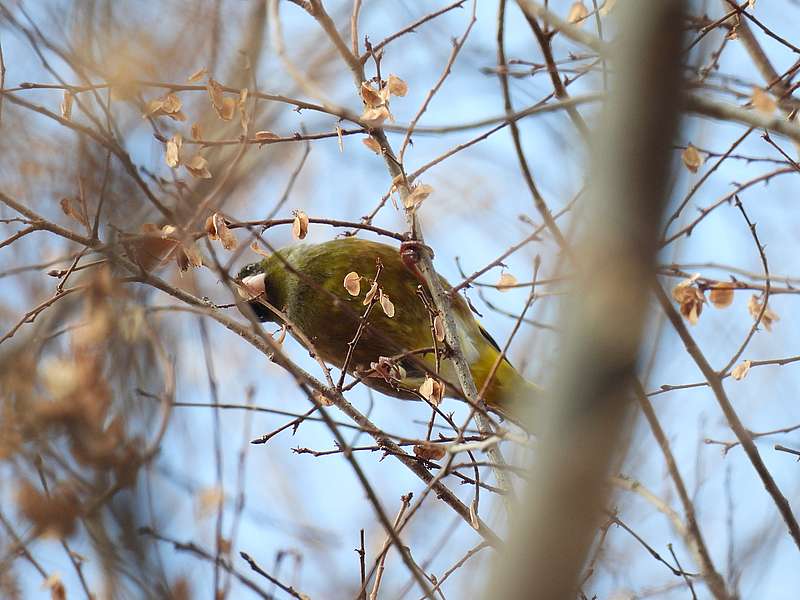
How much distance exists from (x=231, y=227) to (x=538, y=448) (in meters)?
2.01

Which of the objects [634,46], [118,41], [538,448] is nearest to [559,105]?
[634,46]

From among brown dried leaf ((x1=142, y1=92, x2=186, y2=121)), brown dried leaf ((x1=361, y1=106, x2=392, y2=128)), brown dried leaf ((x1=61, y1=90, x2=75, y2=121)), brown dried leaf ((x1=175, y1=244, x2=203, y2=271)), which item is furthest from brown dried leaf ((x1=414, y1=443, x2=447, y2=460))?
brown dried leaf ((x1=61, y1=90, x2=75, y2=121))

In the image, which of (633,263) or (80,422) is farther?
(80,422)

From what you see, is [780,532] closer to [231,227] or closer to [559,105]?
[559,105]

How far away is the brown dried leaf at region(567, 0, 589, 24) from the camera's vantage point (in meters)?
3.31

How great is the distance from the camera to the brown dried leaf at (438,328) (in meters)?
2.87

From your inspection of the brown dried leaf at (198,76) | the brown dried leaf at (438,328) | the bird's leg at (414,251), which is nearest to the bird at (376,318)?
the bird's leg at (414,251)

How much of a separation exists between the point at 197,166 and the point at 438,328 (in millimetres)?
908

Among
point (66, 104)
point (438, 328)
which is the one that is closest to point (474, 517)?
point (438, 328)

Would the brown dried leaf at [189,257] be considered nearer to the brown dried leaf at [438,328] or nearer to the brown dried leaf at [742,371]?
the brown dried leaf at [438,328]

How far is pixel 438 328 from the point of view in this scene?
2926 millimetres

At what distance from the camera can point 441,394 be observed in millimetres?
2883

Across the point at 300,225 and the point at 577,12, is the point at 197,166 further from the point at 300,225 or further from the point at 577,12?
the point at 577,12

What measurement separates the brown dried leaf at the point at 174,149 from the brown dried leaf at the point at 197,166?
0.13ft
